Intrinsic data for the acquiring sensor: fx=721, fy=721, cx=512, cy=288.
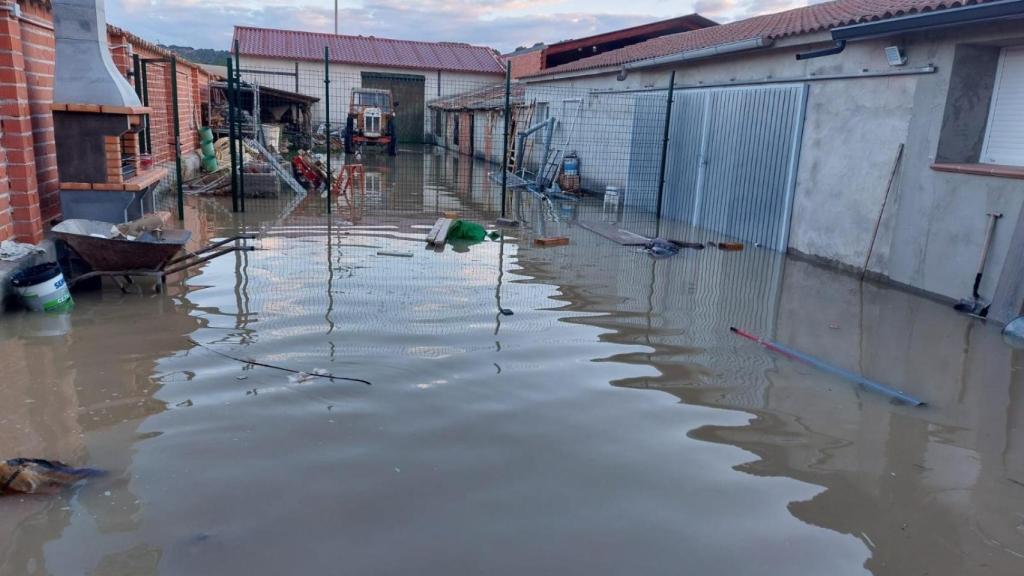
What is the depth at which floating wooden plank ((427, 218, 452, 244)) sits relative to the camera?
30.0ft


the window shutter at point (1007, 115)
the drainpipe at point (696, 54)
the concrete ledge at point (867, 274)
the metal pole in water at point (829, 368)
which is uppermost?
the drainpipe at point (696, 54)

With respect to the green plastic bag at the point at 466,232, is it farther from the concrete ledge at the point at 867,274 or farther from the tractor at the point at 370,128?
the tractor at the point at 370,128

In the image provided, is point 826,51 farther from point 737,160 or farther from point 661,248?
point 661,248

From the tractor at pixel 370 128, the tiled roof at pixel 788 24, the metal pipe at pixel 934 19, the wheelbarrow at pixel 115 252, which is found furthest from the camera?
the tractor at pixel 370 128

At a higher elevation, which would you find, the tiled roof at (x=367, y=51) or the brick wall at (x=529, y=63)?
the tiled roof at (x=367, y=51)

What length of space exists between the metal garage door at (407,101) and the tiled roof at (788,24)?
64.8 ft

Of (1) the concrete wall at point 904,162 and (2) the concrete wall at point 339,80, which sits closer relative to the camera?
(1) the concrete wall at point 904,162

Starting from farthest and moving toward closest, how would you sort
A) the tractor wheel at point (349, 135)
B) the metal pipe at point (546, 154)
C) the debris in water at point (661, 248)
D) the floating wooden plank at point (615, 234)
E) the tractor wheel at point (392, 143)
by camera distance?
the tractor wheel at point (349, 135) → the tractor wheel at point (392, 143) → the metal pipe at point (546, 154) → the floating wooden plank at point (615, 234) → the debris in water at point (661, 248)

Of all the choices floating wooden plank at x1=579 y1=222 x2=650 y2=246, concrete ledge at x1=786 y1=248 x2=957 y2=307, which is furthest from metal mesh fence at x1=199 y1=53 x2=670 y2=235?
concrete ledge at x1=786 y1=248 x2=957 y2=307

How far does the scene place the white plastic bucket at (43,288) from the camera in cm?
554

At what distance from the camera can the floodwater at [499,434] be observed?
293cm

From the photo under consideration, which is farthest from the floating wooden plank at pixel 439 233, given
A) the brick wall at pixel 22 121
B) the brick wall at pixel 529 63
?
the brick wall at pixel 529 63

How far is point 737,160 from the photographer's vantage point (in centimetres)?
1105

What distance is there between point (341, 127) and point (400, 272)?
2436 cm
